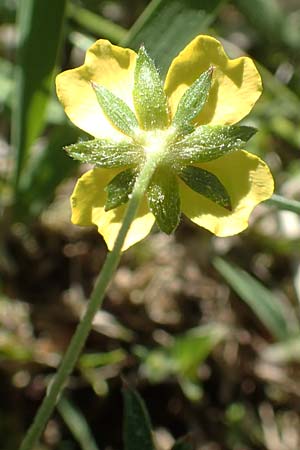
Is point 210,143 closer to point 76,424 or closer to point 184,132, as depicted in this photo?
point 184,132

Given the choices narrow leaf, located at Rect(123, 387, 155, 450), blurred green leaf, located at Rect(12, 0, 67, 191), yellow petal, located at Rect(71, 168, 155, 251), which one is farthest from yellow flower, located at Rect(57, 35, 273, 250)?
blurred green leaf, located at Rect(12, 0, 67, 191)

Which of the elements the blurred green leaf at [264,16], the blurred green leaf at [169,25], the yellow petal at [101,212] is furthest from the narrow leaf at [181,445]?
the blurred green leaf at [264,16]

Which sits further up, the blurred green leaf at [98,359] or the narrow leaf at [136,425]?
Answer: the narrow leaf at [136,425]

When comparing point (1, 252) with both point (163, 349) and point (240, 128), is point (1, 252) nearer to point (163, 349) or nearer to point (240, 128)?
point (163, 349)

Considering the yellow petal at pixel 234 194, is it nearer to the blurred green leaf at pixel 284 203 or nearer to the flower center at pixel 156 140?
the flower center at pixel 156 140

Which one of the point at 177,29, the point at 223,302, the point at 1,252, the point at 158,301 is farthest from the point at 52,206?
the point at 177,29

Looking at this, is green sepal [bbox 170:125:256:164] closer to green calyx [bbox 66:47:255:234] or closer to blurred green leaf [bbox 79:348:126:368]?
green calyx [bbox 66:47:255:234]

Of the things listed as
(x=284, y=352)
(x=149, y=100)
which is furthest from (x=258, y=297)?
(x=149, y=100)

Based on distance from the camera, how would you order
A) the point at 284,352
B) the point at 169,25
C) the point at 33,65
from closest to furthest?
the point at 169,25
the point at 33,65
the point at 284,352

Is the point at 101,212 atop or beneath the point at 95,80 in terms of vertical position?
beneath
